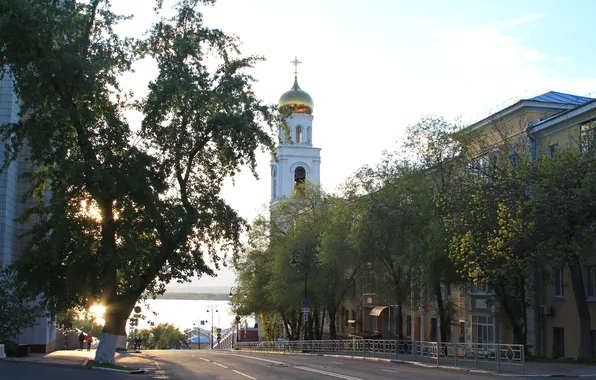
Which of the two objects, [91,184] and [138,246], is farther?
[138,246]

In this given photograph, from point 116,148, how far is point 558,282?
2293 cm

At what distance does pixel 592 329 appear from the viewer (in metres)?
32.9

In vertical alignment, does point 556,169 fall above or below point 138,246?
above

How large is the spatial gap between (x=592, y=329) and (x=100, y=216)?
22.1 meters

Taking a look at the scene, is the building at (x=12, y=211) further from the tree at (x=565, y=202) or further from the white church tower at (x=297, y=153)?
the white church tower at (x=297, y=153)

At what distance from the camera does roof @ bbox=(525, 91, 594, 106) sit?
131ft

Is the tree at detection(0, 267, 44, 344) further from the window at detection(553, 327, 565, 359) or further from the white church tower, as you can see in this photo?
the white church tower

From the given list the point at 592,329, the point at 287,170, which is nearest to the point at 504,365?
the point at 592,329

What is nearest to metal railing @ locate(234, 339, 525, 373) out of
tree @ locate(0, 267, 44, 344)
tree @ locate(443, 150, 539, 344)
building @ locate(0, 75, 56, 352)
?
tree @ locate(443, 150, 539, 344)

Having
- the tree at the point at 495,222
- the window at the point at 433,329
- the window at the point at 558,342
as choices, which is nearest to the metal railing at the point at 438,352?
the tree at the point at 495,222

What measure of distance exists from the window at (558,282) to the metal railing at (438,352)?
769cm

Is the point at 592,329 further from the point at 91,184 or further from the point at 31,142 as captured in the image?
the point at 31,142

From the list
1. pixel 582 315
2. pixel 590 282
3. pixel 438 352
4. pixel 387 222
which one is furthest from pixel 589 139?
pixel 387 222

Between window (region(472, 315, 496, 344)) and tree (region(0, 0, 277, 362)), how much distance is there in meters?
21.4
